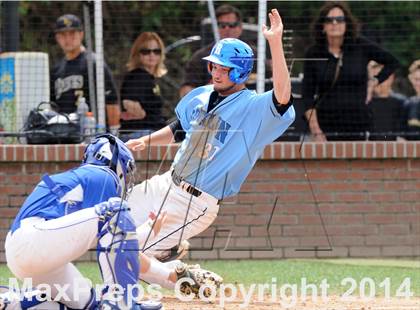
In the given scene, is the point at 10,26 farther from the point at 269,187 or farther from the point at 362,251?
the point at 362,251

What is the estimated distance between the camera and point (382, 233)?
38.6 feet

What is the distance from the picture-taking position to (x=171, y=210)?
8.33 meters

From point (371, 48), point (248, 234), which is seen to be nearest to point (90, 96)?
point (248, 234)

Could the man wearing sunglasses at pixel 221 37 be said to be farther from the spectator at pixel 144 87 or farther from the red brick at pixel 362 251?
the red brick at pixel 362 251

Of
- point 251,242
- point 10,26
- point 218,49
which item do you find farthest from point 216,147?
point 10,26

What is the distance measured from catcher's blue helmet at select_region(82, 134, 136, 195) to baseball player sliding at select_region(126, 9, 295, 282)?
1.20 m

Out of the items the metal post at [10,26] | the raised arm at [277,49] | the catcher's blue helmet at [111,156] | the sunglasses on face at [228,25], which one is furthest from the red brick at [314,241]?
the catcher's blue helmet at [111,156]

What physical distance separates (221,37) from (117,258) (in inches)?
230

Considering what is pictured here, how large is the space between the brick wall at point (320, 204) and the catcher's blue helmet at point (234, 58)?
3.35m

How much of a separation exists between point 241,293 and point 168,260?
2.40 feet

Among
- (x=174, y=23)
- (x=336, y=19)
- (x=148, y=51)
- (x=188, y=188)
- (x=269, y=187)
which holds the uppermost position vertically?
(x=336, y=19)

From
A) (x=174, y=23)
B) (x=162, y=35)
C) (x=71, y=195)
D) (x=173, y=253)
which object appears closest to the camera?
(x=71, y=195)

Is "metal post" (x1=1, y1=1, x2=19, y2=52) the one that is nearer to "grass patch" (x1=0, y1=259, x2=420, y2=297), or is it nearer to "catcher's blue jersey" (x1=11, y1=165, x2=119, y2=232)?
"grass patch" (x1=0, y1=259, x2=420, y2=297)

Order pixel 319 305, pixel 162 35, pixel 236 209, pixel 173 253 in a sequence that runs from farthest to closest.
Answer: pixel 162 35
pixel 236 209
pixel 173 253
pixel 319 305
